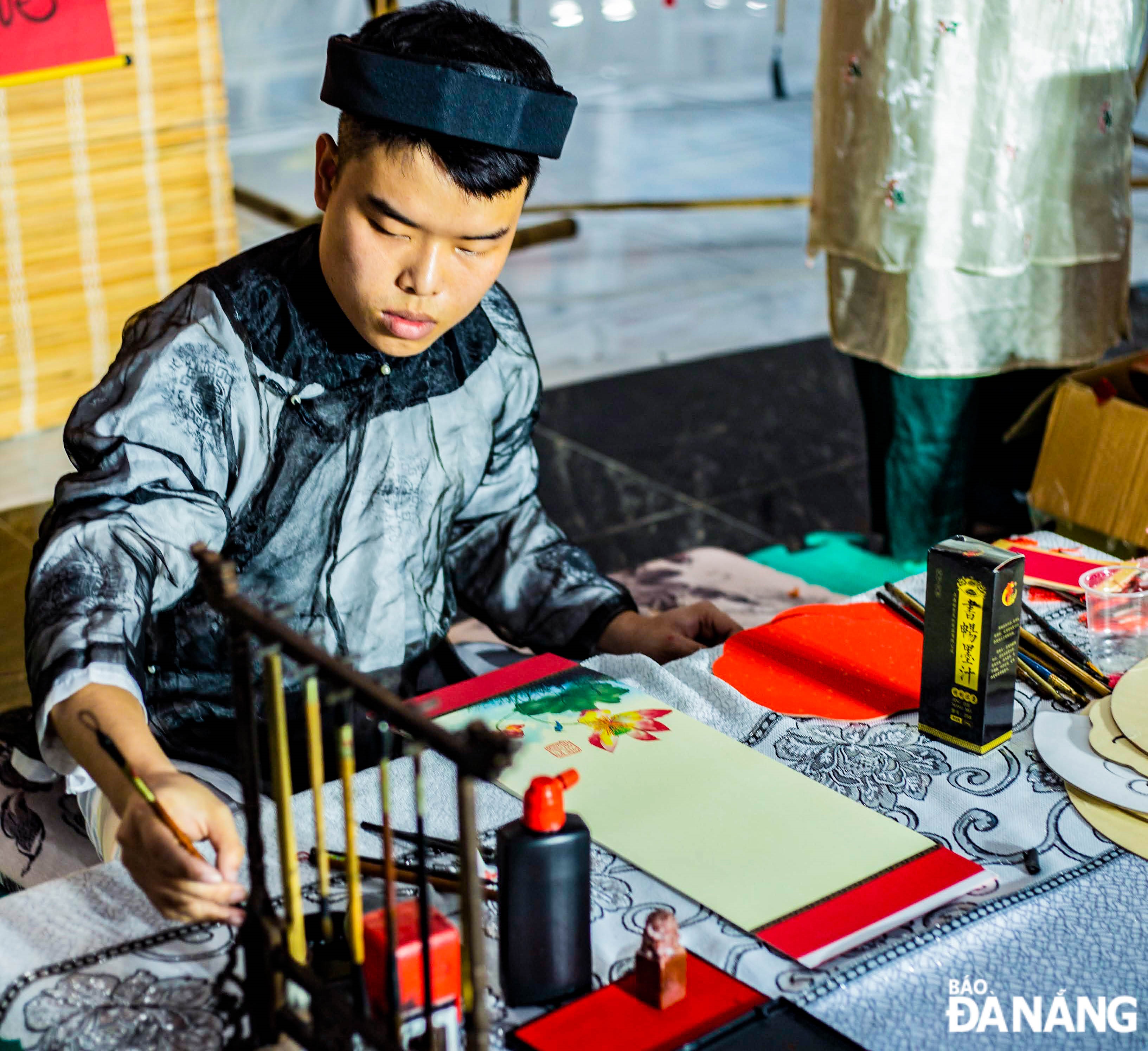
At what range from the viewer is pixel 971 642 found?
110 centimetres

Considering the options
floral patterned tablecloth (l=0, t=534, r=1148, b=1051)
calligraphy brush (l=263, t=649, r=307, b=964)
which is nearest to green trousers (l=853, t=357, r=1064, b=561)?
floral patterned tablecloth (l=0, t=534, r=1148, b=1051)

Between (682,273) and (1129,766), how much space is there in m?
3.76

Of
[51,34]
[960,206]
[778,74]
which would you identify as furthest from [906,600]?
[778,74]

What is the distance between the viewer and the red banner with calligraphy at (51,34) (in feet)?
9.62

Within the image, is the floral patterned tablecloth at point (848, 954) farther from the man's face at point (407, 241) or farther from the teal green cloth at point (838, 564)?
the teal green cloth at point (838, 564)

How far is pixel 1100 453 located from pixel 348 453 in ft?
3.83

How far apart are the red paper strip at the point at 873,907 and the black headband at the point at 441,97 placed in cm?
63

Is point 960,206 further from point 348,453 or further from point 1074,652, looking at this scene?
point 348,453

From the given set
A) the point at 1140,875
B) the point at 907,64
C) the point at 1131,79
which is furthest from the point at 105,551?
the point at 1131,79

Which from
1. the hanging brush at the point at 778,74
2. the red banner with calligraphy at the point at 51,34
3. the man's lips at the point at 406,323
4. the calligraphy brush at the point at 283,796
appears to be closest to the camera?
the calligraphy brush at the point at 283,796

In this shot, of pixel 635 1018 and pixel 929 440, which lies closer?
pixel 635 1018

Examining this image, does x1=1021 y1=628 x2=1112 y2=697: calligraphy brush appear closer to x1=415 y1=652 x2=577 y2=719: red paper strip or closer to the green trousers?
x1=415 y1=652 x2=577 y2=719: red paper strip

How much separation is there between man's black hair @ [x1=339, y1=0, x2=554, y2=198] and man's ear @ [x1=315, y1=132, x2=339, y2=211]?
0.02 meters

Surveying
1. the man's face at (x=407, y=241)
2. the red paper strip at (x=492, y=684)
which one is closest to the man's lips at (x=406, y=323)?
the man's face at (x=407, y=241)
